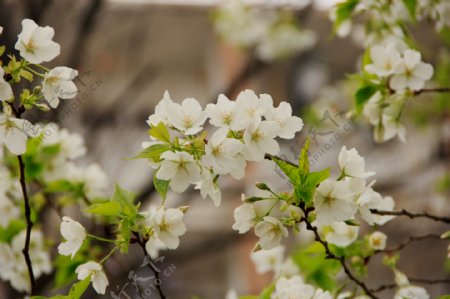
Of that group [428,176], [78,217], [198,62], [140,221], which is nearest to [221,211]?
[198,62]

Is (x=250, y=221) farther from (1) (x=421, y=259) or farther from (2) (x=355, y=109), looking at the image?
(1) (x=421, y=259)

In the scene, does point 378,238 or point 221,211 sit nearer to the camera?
point 378,238

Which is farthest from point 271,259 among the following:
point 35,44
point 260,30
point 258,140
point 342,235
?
point 260,30

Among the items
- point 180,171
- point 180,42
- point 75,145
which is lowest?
point 180,42

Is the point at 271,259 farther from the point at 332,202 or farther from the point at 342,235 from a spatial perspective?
the point at 332,202

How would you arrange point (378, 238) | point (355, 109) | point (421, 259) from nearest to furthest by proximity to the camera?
1. point (378, 238)
2. point (355, 109)
3. point (421, 259)
